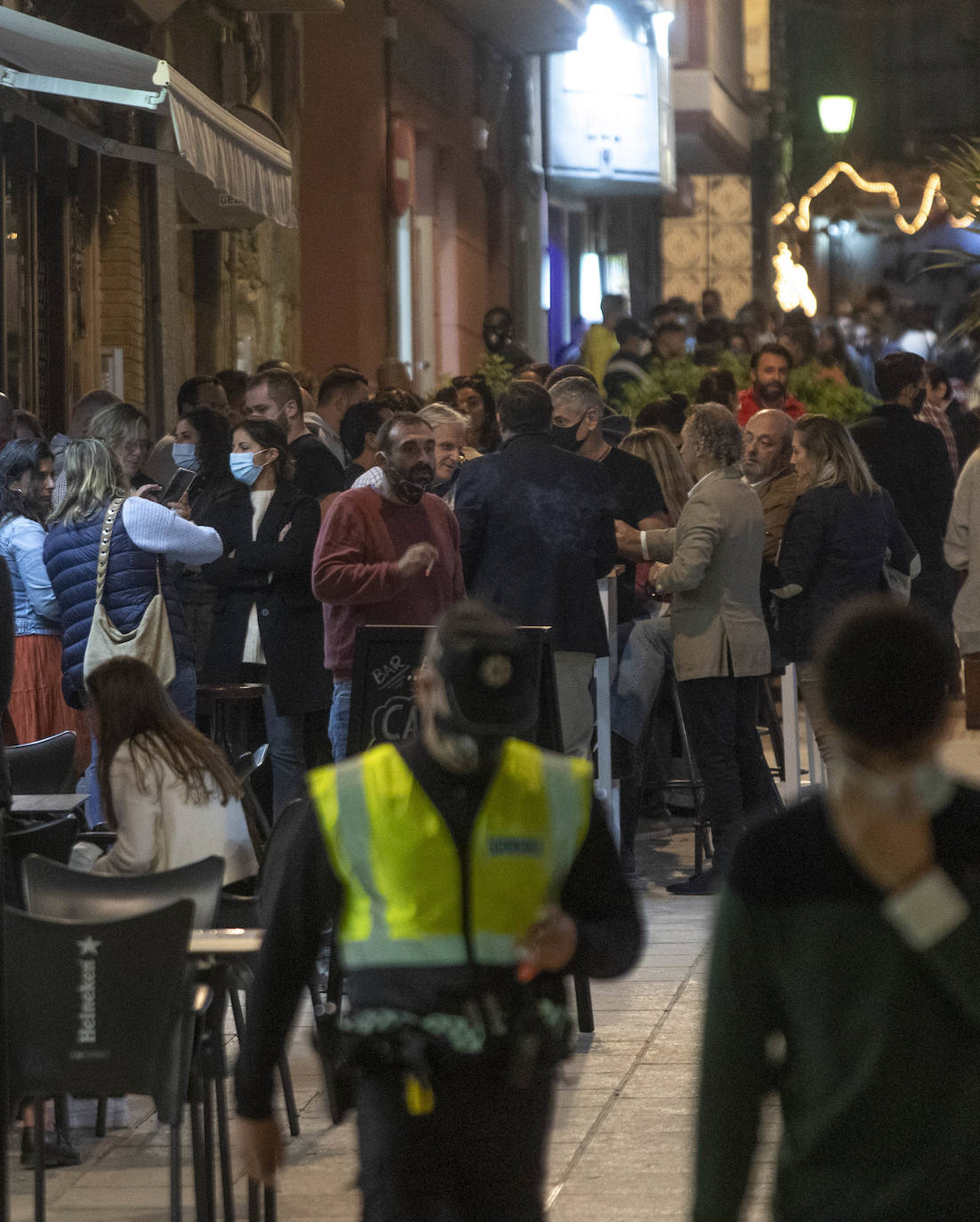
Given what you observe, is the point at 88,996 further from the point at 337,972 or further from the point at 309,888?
the point at 337,972

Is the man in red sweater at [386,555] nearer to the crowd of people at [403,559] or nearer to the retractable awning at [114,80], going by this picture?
the crowd of people at [403,559]

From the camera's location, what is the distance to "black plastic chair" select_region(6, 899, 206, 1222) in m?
4.65

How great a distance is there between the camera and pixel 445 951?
3424mm

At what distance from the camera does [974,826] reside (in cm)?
279

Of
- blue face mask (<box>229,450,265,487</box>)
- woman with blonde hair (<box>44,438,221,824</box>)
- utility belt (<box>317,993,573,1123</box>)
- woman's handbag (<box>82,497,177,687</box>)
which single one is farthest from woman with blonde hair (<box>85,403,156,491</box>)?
utility belt (<box>317,993,573,1123</box>)

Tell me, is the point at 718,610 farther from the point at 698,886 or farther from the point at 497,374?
the point at 497,374

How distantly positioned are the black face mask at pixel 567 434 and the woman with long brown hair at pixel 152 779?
3816 mm

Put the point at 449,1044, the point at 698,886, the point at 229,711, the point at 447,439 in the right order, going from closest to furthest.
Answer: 1. the point at 449,1044
2. the point at 229,711
3. the point at 698,886
4. the point at 447,439

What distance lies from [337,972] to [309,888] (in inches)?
145

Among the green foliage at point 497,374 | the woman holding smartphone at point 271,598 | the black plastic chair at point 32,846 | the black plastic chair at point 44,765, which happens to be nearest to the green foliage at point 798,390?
the green foliage at point 497,374

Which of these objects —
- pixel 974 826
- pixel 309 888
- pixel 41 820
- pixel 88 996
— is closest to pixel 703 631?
pixel 41 820

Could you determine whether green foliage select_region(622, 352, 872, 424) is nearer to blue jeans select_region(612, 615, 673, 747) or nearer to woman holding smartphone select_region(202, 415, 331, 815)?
blue jeans select_region(612, 615, 673, 747)

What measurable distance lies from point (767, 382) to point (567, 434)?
402cm

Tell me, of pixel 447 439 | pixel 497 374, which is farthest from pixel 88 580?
pixel 497 374
